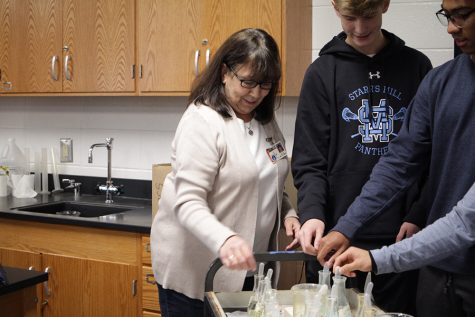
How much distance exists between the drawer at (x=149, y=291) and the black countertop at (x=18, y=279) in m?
0.95

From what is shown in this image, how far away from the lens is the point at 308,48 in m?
3.08

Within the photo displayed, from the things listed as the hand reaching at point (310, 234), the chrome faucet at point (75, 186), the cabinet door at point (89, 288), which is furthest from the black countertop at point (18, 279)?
the chrome faucet at point (75, 186)

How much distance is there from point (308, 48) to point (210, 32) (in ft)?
1.61

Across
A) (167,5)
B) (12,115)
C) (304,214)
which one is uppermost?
(167,5)

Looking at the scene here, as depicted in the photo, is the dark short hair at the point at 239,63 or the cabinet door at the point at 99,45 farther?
the cabinet door at the point at 99,45

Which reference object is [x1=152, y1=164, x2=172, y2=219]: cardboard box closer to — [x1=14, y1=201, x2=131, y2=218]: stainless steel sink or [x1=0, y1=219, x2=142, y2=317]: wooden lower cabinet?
[x1=0, y1=219, x2=142, y2=317]: wooden lower cabinet

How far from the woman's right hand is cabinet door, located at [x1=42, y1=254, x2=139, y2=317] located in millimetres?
1515

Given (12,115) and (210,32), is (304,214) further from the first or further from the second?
(12,115)

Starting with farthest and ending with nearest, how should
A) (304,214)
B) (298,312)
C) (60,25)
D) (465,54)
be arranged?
(60,25), (304,214), (465,54), (298,312)

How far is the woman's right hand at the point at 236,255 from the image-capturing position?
4.97 feet

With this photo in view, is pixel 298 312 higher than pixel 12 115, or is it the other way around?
pixel 12 115

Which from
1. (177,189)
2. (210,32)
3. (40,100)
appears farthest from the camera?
(40,100)

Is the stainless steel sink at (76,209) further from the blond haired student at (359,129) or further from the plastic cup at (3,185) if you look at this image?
the blond haired student at (359,129)

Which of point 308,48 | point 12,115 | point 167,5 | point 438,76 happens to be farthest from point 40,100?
point 438,76
